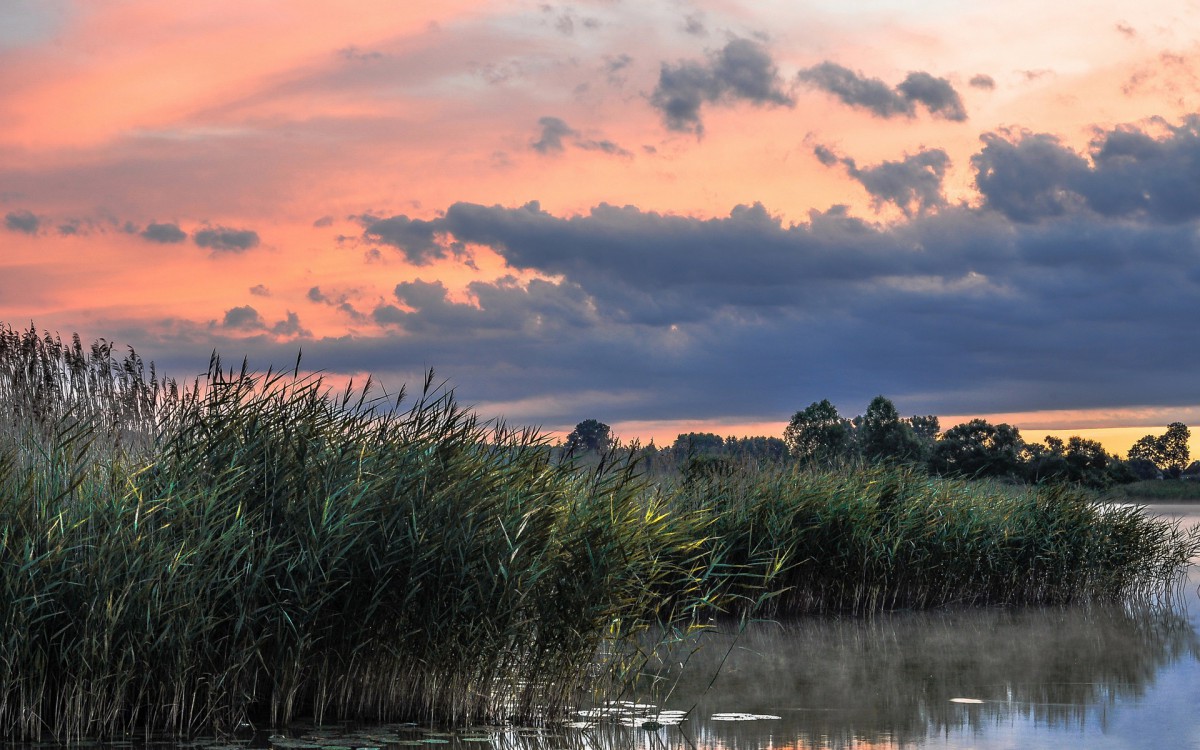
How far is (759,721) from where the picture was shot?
904cm

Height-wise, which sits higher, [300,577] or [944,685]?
[300,577]

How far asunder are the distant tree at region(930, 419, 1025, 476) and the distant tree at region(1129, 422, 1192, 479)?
118 feet

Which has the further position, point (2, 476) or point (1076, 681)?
point (1076, 681)

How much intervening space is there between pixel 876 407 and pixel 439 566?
44.5 metres

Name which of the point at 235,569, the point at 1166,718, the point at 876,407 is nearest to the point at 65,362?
the point at 235,569

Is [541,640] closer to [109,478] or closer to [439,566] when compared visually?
[439,566]

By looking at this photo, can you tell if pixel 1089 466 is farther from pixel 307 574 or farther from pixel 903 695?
pixel 307 574

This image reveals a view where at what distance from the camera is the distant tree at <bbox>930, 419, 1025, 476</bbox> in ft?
161

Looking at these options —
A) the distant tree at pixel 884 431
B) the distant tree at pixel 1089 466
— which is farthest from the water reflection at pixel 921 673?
the distant tree at pixel 884 431

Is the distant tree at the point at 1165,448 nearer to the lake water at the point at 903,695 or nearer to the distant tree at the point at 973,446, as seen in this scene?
the distant tree at the point at 973,446

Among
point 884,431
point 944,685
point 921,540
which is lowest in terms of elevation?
point 944,685

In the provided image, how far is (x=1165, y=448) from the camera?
83250 mm

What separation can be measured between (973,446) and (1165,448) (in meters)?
41.2

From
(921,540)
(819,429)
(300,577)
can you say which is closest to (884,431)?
(819,429)
